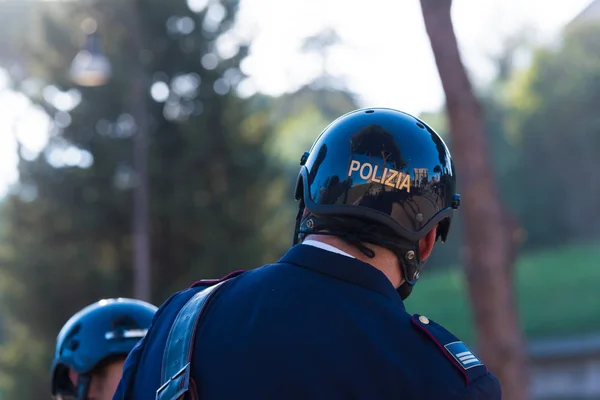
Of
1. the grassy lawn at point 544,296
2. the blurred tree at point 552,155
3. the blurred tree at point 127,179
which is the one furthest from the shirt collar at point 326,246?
the blurred tree at point 552,155

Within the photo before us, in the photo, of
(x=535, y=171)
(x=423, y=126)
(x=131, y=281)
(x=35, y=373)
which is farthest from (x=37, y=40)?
(x=535, y=171)

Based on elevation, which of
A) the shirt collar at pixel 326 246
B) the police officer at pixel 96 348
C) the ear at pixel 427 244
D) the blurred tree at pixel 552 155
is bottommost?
the police officer at pixel 96 348

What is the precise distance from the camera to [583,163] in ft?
130

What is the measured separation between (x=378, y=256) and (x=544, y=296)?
32.6 m

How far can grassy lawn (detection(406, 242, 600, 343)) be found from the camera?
99.4 feet

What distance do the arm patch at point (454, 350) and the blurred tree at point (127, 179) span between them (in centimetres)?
1839

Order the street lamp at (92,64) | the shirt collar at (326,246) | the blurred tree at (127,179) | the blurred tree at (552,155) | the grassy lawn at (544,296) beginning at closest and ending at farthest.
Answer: the shirt collar at (326,246) < the street lamp at (92,64) < the blurred tree at (127,179) < the grassy lawn at (544,296) < the blurred tree at (552,155)

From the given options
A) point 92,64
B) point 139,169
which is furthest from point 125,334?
point 139,169

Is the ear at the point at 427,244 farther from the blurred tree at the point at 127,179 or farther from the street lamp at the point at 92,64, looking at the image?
the blurred tree at the point at 127,179

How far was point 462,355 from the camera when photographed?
6.45ft

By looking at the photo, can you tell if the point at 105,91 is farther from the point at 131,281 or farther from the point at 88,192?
the point at 131,281

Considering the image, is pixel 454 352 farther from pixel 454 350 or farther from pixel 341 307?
pixel 341 307

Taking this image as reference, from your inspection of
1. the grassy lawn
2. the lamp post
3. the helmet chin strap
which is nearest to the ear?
the helmet chin strap

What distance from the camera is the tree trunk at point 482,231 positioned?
396 inches
